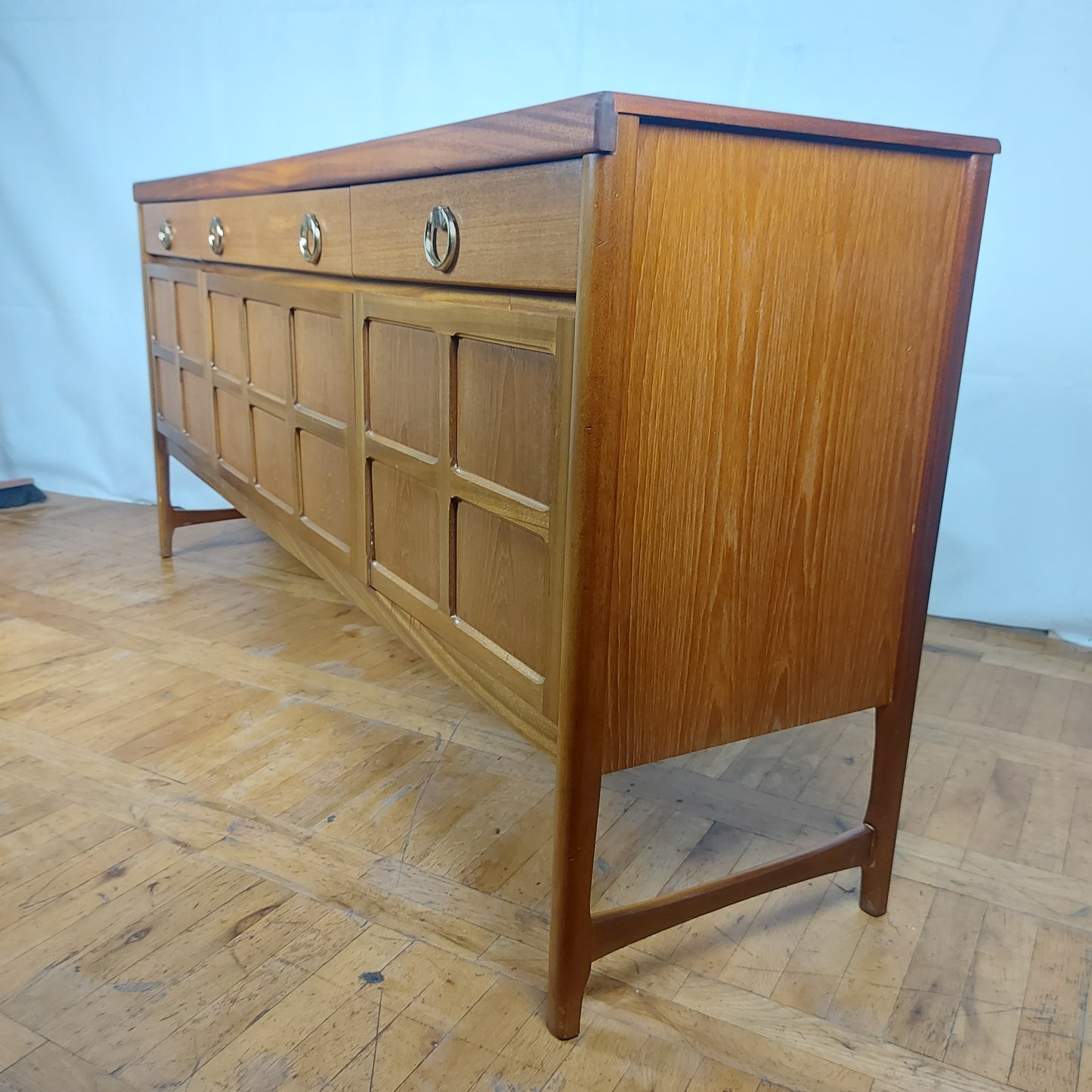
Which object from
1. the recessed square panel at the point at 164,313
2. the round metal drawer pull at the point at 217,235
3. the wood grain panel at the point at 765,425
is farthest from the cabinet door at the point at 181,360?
the wood grain panel at the point at 765,425

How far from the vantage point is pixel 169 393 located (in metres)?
2.37

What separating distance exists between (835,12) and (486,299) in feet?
5.12

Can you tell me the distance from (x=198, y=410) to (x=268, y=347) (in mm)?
551

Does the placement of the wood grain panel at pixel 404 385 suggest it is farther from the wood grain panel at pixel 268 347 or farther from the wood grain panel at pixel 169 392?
the wood grain panel at pixel 169 392

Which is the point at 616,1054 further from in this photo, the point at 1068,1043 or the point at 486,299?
the point at 486,299

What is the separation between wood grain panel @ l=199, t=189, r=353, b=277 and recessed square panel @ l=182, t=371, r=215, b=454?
0.29 m

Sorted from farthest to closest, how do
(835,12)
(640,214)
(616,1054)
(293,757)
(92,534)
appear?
(92,534) → (835,12) → (293,757) → (616,1054) → (640,214)

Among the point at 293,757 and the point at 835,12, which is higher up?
the point at 835,12

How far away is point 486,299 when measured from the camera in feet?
3.38

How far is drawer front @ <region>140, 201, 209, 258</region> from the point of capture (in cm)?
197

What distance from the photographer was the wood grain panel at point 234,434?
74.5 inches

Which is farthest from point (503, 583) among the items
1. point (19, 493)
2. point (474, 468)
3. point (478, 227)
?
point (19, 493)

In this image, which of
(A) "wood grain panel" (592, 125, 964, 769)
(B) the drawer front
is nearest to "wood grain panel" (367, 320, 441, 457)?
(A) "wood grain panel" (592, 125, 964, 769)

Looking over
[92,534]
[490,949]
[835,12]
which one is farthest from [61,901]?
[835,12]
